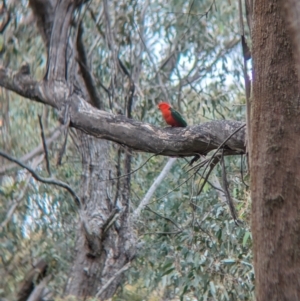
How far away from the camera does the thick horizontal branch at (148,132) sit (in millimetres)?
3682

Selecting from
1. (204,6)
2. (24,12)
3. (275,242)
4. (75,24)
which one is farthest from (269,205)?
(204,6)

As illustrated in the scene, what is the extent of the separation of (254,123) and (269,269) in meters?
0.47

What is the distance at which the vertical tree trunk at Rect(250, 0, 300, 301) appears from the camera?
7.02ft

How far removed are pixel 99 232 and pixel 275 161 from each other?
172 inches

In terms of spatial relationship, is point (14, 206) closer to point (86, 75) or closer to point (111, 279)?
point (111, 279)

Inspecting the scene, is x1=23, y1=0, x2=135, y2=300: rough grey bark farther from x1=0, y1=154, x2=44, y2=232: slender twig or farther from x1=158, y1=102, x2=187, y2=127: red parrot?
x1=158, y1=102, x2=187, y2=127: red parrot

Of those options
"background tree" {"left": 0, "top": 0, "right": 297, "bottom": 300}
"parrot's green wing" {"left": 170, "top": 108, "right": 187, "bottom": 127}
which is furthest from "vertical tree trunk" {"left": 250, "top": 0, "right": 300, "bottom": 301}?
"parrot's green wing" {"left": 170, "top": 108, "right": 187, "bottom": 127}

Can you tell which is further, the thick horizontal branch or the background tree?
the background tree

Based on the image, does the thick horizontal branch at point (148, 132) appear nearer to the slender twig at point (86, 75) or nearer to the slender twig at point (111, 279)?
the slender twig at point (86, 75)

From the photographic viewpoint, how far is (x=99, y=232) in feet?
21.1

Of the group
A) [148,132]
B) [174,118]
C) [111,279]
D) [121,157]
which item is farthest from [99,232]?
[148,132]

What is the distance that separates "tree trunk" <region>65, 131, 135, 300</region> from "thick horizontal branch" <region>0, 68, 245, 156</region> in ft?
6.84

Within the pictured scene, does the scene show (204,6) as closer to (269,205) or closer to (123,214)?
(123,214)

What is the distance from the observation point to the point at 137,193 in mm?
8023
